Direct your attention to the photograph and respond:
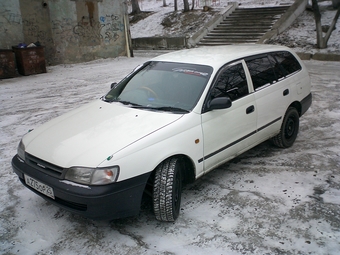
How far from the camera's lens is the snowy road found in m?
3.18

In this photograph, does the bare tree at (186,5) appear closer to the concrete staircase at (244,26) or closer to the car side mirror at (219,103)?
the concrete staircase at (244,26)

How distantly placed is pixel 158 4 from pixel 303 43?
1734 cm

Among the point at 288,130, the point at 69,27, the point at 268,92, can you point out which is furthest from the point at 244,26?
the point at 268,92

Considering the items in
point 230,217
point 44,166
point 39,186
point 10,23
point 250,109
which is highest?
point 10,23

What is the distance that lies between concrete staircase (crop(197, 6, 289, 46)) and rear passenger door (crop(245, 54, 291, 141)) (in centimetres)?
1225

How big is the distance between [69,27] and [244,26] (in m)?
9.14

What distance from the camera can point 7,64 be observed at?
1222 cm

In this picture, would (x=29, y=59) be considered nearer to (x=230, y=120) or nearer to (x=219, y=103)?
(x=230, y=120)

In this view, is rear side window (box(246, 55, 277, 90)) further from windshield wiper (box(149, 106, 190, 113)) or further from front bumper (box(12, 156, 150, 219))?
front bumper (box(12, 156, 150, 219))

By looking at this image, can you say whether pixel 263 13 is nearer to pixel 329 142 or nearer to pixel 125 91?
pixel 329 142

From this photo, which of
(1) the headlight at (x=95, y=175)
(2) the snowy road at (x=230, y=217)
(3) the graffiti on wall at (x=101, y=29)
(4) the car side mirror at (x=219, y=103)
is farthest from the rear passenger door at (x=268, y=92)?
(3) the graffiti on wall at (x=101, y=29)

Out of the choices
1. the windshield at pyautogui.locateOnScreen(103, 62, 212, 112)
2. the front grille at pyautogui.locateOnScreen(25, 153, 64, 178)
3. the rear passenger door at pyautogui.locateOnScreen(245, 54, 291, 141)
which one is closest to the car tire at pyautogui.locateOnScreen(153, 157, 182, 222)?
the windshield at pyautogui.locateOnScreen(103, 62, 212, 112)

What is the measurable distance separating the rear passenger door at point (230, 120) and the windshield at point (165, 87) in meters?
0.19

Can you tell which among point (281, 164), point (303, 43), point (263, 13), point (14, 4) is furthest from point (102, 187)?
point (263, 13)
